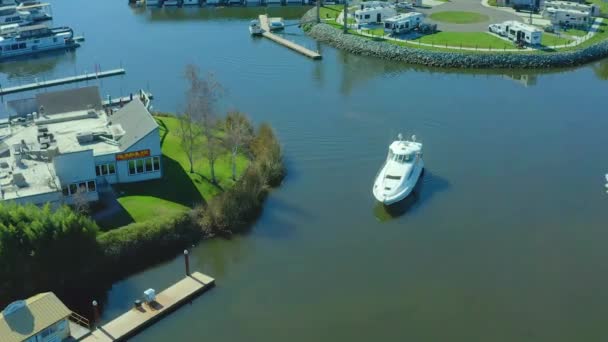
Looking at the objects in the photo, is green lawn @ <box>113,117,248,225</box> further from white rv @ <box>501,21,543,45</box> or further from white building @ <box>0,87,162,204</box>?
white rv @ <box>501,21,543,45</box>

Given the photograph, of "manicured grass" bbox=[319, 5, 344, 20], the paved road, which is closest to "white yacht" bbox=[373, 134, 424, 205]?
the paved road

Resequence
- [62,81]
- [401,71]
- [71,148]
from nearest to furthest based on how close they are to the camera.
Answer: [71,148] < [62,81] < [401,71]

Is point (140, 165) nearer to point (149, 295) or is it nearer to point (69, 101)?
point (69, 101)

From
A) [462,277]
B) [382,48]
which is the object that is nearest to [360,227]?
[462,277]

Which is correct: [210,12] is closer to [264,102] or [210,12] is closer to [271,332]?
[264,102]

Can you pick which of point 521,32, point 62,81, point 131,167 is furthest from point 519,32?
point 131,167
